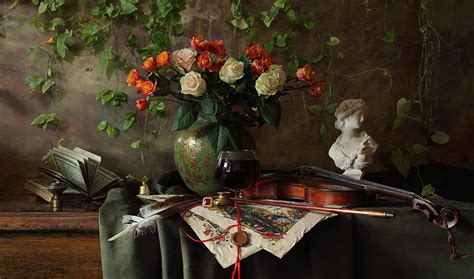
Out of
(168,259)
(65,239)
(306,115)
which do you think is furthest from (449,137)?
(65,239)

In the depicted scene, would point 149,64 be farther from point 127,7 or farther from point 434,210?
point 434,210

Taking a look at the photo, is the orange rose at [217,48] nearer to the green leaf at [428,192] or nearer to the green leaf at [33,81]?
the green leaf at [33,81]

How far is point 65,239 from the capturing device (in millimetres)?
1433

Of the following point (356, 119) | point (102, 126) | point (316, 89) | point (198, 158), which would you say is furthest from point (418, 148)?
point (102, 126)

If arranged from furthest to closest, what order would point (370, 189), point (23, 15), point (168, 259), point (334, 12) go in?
1. point (334, 12)
2. point (23, 15)
3. point (370, 189)
4. point (168, 259)

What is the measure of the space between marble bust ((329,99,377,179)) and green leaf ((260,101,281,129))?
210mm

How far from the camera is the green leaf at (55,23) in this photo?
6.02 ft

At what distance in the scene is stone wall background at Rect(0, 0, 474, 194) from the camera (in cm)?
188

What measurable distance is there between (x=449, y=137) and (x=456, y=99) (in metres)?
0.14

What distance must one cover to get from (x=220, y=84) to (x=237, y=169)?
308mm

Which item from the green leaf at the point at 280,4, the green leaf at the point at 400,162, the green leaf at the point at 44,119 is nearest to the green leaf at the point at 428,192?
the green leaf at the point at 400,162

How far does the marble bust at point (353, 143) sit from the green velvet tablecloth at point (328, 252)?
256 millimetres

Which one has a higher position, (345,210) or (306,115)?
(306,115)

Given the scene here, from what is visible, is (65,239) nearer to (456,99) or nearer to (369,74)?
(369,74)
